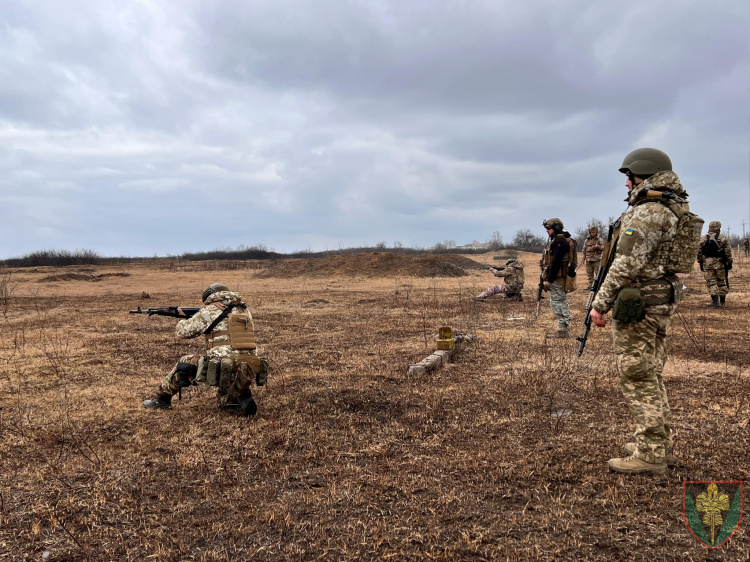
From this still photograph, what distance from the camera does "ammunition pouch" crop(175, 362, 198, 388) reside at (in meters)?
5.12

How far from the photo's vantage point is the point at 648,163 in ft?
11.4

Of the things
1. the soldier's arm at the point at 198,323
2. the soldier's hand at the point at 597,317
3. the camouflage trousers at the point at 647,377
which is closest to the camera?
the camouflage trousers at the point at 647,377

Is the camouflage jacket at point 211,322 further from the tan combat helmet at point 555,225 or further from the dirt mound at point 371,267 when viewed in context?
the dirt mound at point 371,267

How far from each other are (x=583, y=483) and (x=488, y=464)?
66 cm

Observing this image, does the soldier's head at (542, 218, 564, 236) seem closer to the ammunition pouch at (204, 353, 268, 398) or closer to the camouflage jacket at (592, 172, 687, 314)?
the camouflage jacket at (592, 172, 687, 314)

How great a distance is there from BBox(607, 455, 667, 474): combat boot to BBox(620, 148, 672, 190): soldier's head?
1.91 metres

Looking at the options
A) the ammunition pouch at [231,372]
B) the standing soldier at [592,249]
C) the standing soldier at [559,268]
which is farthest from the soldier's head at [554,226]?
the standing soldier at [592,249]

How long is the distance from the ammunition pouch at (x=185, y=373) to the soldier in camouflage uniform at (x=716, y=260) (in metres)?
10.8

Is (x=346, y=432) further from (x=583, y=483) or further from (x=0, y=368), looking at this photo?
(x=0, y=368)

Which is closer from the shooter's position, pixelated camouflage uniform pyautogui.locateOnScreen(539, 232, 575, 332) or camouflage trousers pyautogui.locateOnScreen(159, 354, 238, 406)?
camouflage trousers pyautogui.locateOnScreen(159, 354, 238, 406)

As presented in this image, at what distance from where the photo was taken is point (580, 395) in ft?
17.6

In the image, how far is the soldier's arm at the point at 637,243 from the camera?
10.7 feet

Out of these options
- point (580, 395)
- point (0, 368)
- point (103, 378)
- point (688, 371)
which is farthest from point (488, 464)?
point (0, 368)

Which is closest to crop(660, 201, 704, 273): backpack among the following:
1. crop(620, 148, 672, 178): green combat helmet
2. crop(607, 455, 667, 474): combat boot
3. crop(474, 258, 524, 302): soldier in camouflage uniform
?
crop(620, 148, 672, 178): green combat helmet
